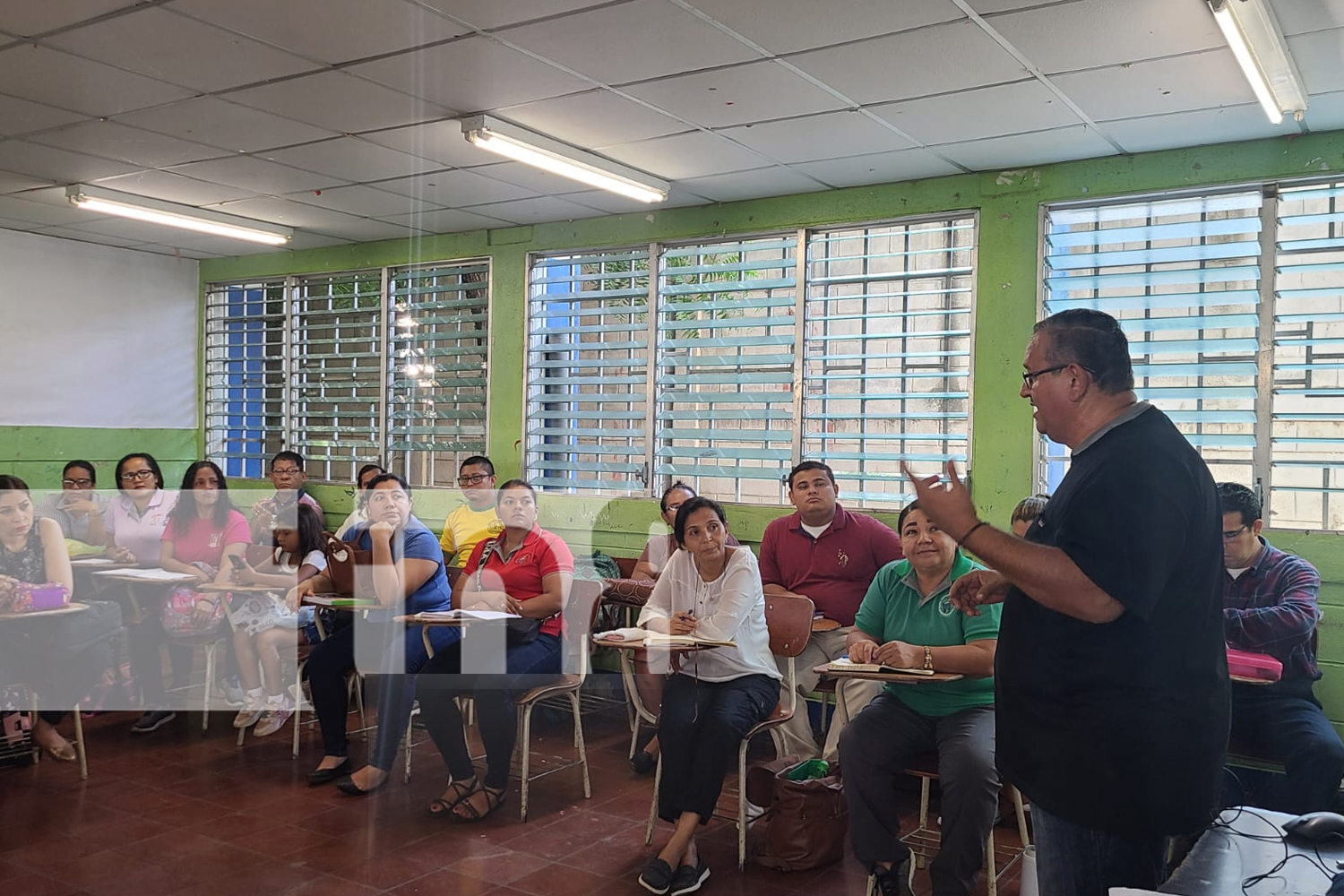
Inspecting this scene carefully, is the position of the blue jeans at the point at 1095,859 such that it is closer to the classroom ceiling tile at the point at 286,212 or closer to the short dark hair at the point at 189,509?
the short dark hair at the point at 189,509

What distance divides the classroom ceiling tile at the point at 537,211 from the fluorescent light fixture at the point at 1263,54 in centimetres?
393

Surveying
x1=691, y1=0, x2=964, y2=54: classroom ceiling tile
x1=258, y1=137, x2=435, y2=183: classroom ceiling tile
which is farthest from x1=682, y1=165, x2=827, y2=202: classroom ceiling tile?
x1=691, y1=0, x2=964, y2=54: classroom ceiling tile

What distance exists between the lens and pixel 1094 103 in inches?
178

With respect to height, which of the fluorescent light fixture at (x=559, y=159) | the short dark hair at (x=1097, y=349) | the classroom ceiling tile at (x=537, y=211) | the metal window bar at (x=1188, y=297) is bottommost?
the short dark hair at (x=1097, y=349)

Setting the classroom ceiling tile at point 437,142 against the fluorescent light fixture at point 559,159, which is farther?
the classroom ceiling tile at point 437,142

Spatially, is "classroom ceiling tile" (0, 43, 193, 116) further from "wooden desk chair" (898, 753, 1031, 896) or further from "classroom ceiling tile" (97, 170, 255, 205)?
"wooden desk chair" (898, 753, 1031, 896)

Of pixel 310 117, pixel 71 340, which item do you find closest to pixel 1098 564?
pixel 310 117

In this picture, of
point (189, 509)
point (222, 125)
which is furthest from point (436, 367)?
point (222, 125)

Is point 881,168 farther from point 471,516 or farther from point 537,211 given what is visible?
point 471,516

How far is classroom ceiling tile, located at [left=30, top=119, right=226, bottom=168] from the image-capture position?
5.29 metres

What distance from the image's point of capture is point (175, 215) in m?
7.11

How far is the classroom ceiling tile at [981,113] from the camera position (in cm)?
443

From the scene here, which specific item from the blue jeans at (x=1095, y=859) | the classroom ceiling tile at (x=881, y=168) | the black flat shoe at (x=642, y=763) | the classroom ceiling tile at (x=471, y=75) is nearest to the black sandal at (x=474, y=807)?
the black flat shoe at (x=642, y=763)

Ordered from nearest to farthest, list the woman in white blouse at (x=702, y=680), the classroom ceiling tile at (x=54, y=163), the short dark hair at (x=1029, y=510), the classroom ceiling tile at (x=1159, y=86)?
the woman in white blouse at (x=702, y=680) → the classroom ceiling tile at (x=1159, y=86) → the short dark hair at (x=1029, y=510) → the classroom ceiling tile at (x=54, y=163)
